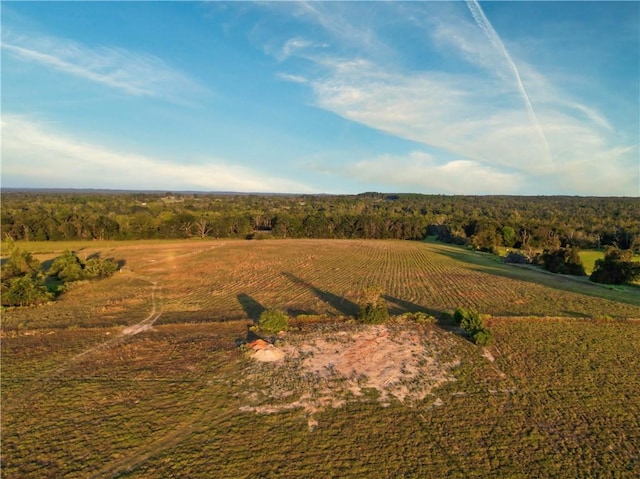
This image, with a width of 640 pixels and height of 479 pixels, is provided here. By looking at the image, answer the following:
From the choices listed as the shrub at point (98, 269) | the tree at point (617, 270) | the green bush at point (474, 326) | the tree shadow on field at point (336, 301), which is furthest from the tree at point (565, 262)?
the shrub at point (98, 269)

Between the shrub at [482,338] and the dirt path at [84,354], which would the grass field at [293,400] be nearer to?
the dirt path at [84,354]

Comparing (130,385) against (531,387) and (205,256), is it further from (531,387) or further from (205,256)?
(205,256)

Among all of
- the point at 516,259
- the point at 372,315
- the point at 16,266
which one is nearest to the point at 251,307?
the point at 372,315

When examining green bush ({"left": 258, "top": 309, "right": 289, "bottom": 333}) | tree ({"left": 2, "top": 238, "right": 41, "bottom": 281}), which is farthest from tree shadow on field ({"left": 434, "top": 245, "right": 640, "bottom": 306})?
tree ({"left": 2, "top": 238, "right": 41, "bottom": 281})

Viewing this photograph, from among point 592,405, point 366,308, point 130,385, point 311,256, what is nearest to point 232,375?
point 130,385

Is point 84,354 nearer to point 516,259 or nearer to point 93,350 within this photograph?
point 93,350

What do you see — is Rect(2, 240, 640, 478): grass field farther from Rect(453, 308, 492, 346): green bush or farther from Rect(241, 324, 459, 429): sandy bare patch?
Rect(453, 308, 492, 346): green bush
